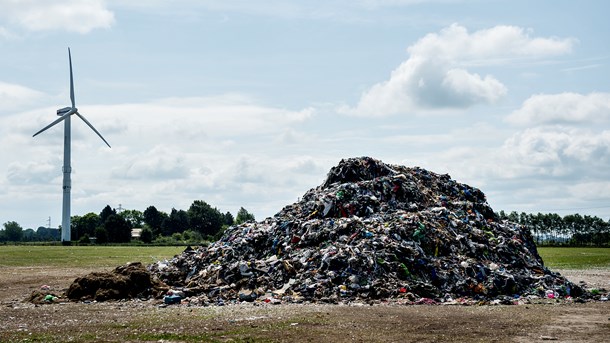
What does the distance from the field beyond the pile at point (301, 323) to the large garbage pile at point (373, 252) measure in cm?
161

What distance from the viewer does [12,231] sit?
168500 mm

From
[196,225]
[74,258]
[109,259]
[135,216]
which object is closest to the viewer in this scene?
[109,259]

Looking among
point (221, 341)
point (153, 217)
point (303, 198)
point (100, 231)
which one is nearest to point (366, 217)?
point (303, 198)

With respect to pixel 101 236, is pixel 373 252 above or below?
below

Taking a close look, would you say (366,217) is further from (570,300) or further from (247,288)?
(570,300)

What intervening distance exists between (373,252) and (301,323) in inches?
241

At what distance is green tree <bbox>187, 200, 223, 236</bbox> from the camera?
11762cm

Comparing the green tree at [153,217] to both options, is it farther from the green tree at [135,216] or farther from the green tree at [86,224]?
the green tree at [135,216]

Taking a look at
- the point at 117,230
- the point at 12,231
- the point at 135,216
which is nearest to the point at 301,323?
the point at 117,230

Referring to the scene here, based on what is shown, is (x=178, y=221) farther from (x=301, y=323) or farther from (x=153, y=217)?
(x=301, y=323)

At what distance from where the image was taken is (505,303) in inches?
663

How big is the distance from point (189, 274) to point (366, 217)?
6.40 m

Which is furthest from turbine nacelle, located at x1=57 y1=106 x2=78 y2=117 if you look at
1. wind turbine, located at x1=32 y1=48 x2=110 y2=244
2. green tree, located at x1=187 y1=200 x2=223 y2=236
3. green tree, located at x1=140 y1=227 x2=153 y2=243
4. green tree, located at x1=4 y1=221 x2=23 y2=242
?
green tree, located at x1=4 y1=221 x2=23 y2=242

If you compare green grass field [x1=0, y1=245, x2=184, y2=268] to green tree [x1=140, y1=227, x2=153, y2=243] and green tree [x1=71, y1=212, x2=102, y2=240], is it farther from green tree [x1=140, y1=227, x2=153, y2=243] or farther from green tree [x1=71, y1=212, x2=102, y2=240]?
green tree [x1=71, y1=212, x2=102, y2=240]
